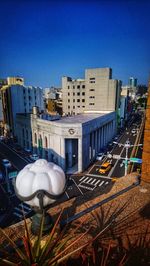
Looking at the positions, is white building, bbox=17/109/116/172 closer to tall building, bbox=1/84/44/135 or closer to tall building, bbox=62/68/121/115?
tall building, bbox=1/84/44/135

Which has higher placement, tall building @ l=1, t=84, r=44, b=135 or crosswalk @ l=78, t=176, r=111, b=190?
tall building @ l=1, t=84, r=44, b=135

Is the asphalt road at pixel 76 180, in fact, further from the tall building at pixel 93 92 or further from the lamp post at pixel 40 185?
the tall building at pixel 93 92

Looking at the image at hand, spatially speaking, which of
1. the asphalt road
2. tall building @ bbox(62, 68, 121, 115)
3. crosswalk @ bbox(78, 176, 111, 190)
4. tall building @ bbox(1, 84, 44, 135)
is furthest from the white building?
→ tall building @ bbox(62, 68, 121, 115)

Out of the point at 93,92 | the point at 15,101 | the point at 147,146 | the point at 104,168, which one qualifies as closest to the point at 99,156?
the point at 104,168

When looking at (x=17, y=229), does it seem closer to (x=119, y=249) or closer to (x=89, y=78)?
(x=119, y=249)

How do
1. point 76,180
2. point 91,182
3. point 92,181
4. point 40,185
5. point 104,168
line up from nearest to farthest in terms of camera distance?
point 40,185 → point 91,182 → point 92,181 → point 76,180 → point 104,168

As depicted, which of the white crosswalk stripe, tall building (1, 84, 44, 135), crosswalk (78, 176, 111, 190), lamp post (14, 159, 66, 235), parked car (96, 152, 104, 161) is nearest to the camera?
lamp post (14, 159, 66, 235)

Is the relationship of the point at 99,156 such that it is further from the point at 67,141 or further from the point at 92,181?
the point at 92,181
